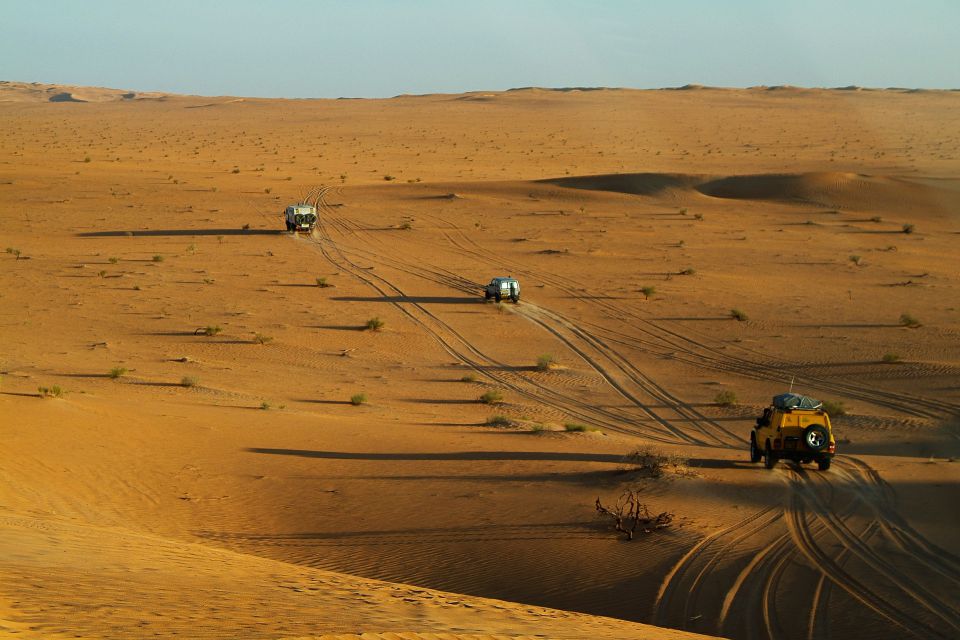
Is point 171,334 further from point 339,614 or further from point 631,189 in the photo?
point 631,189

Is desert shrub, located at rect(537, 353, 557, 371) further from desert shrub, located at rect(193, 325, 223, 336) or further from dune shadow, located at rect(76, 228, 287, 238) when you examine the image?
dune shadow, located at rect(76, 228, 287, 238)

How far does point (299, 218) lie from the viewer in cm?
4797

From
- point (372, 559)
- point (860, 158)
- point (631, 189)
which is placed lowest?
point (372, 559)

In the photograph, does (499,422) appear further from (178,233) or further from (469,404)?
(178,233)

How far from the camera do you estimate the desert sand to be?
35.3 ft

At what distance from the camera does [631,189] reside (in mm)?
59125

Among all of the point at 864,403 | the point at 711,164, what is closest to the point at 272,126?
the point at 711,164

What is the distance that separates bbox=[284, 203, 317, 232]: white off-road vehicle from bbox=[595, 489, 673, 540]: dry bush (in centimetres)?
3644

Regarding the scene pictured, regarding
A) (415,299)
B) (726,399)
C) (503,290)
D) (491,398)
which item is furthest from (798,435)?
(415,299)

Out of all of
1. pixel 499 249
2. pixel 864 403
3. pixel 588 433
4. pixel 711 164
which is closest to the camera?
pixel 588 433

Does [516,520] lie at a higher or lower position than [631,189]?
lower

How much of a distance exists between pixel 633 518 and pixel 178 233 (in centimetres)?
3928

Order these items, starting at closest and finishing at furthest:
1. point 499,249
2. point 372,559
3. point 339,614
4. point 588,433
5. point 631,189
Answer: point 339,614 → point 372,559 → point 588,433 → point 499,249 → point 631,189

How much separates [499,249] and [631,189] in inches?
676
